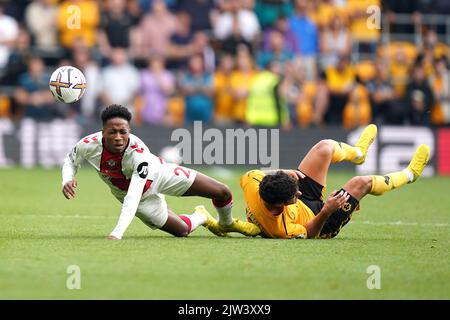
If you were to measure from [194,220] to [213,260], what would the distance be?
6.83 feet

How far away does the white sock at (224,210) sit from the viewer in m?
10.9

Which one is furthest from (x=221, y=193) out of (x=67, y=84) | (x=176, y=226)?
(x=67, y=84)

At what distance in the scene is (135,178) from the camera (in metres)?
10.3

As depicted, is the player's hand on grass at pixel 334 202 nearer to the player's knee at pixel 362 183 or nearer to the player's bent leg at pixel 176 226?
the player's knee at pixel 362 183

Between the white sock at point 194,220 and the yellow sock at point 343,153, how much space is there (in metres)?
1.55

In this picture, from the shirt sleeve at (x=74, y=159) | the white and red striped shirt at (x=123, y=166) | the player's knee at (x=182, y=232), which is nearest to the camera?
the white and red striped shirt at (x=123, y=166)

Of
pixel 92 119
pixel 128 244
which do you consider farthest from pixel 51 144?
pixel 128 244

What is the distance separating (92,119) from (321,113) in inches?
196

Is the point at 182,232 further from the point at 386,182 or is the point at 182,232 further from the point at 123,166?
the point at 386,182
